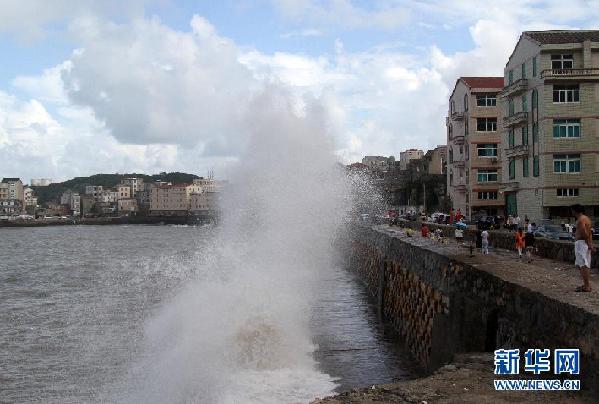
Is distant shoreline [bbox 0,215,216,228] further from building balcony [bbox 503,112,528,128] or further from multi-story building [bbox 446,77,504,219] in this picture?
building balcony [bbox 503,112,528,128]

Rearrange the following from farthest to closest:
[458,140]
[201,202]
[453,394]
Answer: [201,202], [458,140], [453,394]

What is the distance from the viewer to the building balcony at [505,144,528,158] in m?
39.8

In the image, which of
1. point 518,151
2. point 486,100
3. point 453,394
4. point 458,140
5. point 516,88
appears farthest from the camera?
point 458,140

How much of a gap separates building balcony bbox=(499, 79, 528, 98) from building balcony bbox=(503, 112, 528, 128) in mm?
1384

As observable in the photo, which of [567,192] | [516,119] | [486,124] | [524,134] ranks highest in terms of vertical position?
[486,124]

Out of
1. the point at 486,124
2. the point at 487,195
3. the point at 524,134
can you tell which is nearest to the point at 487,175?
the point at 487,195

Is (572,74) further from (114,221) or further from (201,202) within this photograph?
(114,221)

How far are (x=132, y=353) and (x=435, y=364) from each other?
30.7ft

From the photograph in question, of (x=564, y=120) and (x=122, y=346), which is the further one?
(x=564, y=120)

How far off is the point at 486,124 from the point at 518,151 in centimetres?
1308

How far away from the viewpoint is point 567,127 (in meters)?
37.3

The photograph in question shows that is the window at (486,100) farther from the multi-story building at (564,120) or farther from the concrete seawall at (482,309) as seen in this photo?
the concrete seawall at (482,309)

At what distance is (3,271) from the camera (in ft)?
168

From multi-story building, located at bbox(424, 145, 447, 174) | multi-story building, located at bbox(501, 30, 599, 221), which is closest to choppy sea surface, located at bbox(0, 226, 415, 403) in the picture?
multi-story building, located at bbox(501, 30, 599, 221)
